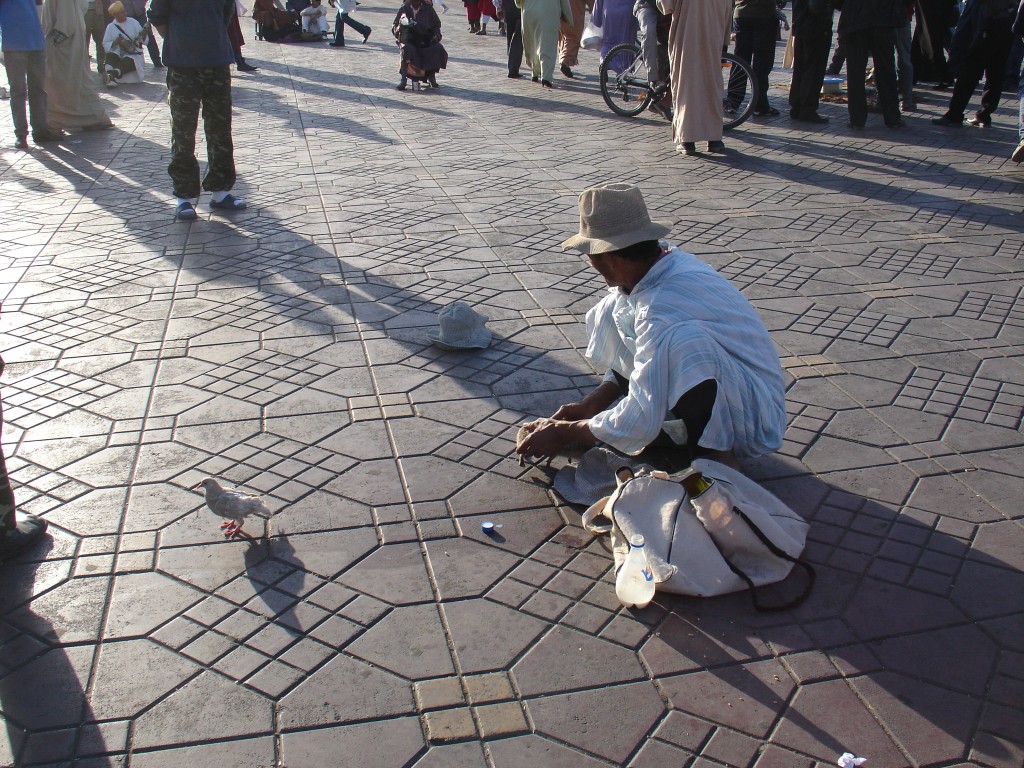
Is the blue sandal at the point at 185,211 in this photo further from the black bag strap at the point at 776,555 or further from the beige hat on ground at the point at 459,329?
the black bag strap at the point at 776,555

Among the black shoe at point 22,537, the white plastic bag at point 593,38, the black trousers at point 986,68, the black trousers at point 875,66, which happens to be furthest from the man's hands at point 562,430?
the white plastic bag at point 593,38

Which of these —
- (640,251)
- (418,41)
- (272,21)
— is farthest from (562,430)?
(272,21)

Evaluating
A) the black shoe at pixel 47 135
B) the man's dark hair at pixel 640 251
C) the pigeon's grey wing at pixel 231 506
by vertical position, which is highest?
the man's dark hair at pixel 640 251

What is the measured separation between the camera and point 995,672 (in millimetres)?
2572

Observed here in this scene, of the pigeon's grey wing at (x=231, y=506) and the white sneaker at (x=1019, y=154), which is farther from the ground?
the white sneaker at (x=1019, y=154)

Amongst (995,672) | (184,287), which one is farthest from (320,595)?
(184,287)

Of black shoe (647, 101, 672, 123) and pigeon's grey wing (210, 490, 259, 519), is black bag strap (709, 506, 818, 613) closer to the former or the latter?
pigeon's grey wing (210, 490, 259, 519)

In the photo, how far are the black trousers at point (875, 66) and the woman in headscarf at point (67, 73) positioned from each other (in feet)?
26.3

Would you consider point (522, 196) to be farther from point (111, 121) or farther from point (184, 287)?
point (111, 121)

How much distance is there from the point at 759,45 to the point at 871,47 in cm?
130

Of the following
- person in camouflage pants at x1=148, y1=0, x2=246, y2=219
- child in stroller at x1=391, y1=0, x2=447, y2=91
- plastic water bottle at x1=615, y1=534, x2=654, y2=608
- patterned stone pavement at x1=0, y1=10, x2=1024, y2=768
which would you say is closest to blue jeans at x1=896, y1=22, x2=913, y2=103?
patterned stone pavement at x1=0, y1=10, x2=1024, y2=768

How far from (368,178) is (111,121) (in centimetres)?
442

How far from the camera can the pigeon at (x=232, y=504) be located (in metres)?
3.08

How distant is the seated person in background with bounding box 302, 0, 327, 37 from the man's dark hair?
17.6 m
